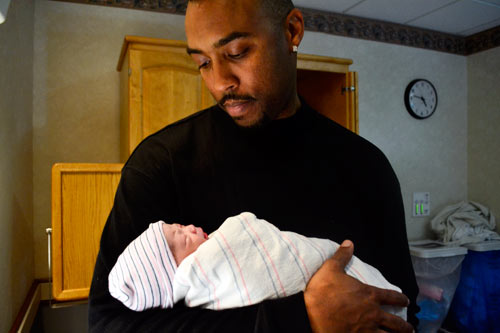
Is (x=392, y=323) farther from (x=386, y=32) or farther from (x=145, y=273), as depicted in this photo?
(x=386, y=32)

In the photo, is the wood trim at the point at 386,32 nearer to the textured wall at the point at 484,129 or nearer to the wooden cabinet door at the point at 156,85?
the textured wall at the point at 484,129

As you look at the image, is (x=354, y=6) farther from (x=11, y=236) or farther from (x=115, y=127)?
(x=11, y=236)

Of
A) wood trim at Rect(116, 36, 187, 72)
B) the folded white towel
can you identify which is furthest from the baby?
the folded white towel

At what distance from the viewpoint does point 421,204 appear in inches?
123

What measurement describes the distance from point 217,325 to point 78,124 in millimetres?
1969

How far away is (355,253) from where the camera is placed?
77 centimetres

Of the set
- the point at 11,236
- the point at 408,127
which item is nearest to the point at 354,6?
the point at 408,127

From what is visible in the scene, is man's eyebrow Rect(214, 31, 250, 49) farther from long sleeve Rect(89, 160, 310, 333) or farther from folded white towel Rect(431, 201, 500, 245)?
folded white towel Rect(431, 201, 500, 245)

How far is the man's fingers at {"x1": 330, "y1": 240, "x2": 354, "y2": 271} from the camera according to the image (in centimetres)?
62

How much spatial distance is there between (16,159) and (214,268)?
4.58ft

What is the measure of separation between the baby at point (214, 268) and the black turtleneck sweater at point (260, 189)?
33 mm

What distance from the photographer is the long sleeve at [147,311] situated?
54 centimetres

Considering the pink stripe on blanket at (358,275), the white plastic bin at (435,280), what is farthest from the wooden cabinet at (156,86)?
the white plastic bin at (435,280)

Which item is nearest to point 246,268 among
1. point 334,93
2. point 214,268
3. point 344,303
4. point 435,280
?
point 214,268
